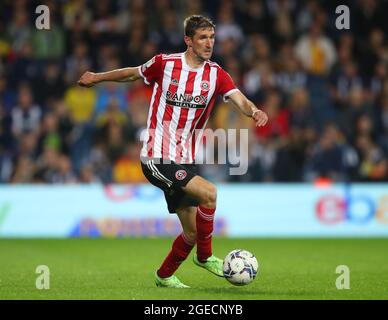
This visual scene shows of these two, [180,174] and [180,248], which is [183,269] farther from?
[180,174]

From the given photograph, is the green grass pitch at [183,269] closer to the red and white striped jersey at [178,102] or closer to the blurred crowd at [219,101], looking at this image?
the red and white striped jersey at [178,102]

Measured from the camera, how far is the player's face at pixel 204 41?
793 centimetres

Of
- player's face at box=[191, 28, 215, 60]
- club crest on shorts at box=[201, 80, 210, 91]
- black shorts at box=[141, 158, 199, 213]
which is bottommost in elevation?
black shorts at box=[141, 158, 199, 213]

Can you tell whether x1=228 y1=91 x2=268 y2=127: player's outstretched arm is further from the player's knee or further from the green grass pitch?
the green grass pitch

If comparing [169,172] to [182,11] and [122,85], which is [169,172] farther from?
[182,11]

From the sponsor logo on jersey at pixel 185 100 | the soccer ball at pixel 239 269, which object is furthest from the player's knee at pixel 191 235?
the sponsor logo on jersey at pixel 185 100

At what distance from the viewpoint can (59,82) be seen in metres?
16.3

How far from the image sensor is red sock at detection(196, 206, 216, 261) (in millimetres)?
7875

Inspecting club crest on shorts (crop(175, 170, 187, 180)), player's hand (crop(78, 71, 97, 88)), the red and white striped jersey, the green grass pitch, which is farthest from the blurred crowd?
club crest on shorts (crop(175, 170, 187, 180))

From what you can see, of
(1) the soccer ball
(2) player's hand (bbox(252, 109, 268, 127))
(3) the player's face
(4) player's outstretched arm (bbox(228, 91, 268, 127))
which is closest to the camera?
(2) player's hand (bbox(252, 109, 268, 127))

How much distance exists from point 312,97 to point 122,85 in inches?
135

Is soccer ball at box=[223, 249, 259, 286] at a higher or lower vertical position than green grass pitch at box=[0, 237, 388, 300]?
higher

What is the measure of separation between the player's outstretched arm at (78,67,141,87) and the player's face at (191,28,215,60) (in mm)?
597

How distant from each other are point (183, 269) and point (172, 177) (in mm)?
2238
